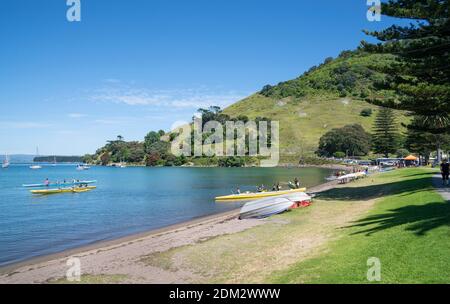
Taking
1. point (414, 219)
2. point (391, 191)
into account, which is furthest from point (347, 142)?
point (414, 219)

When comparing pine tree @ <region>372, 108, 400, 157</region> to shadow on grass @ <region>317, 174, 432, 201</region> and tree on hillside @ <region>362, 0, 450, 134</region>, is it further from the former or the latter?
tree on hillside @ <region>362, 0, 450, 134</region>

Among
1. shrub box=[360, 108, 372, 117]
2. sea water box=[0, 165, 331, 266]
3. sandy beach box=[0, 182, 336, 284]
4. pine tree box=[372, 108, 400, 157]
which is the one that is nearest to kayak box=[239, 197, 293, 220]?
sandy beach box=[0, 182, 336, 284]

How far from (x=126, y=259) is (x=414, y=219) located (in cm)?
1334

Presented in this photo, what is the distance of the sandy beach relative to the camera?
15.3 m

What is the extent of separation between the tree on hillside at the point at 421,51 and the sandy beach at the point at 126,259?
487 inches

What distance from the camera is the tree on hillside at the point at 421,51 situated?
21.0 meters

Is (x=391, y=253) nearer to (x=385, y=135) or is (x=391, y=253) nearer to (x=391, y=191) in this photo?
(x=391, y=191)

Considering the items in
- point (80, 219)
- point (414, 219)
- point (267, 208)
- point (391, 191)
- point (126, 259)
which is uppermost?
point (414, 219)

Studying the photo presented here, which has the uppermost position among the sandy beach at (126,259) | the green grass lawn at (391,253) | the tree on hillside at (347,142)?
the tree on hillside at (347,142)

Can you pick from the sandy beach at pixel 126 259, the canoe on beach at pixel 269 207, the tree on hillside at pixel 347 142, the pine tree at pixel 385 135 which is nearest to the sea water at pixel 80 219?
the sandy beach at pixel 126 259

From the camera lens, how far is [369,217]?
20.8m

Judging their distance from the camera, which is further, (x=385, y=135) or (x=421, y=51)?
(x=385, y=135)

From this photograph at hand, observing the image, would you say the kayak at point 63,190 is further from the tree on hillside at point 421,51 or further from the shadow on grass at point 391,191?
the tree on hillside at point 421,51

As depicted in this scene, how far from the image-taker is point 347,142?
131000 millimetres
